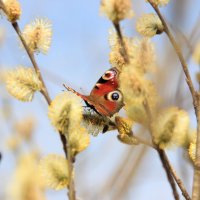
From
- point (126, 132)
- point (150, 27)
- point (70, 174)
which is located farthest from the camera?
point (150, 27)

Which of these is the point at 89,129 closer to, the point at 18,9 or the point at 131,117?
the point at 131,117

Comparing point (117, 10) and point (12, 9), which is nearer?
point (117, 10)

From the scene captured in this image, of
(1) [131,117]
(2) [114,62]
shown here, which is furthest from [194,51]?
(1) [131,117]

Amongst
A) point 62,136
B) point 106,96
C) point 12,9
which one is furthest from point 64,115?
point 12,9

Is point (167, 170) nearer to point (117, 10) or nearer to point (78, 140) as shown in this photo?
point (78, 140)

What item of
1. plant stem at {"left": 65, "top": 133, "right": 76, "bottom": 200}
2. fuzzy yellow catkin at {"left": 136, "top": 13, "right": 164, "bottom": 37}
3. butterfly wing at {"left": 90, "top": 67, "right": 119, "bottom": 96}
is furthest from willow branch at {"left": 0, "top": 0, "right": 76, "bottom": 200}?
fuzzy yellow catkin at {"left": 136, "top": 13, "right": 164, "bottom": 37}

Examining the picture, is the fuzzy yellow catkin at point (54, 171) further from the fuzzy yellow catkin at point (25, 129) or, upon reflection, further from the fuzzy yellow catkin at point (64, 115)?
the fuzzy yellow catkin at point (25, 129)

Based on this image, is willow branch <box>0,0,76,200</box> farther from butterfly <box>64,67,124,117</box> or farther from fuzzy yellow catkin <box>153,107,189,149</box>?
fuzzy yellow catkin <box>153,107,189,149</box>
